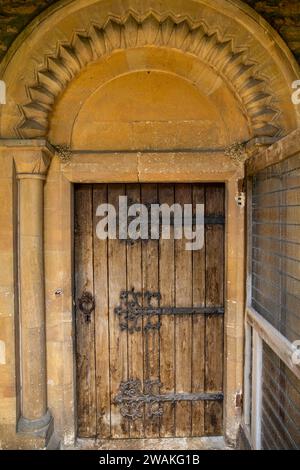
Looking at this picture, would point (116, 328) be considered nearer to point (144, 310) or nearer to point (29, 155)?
point (144, 310)

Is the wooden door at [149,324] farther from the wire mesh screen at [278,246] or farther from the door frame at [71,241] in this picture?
the wire mesh screen at [278,246]

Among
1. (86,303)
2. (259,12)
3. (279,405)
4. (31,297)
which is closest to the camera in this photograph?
(279,405)

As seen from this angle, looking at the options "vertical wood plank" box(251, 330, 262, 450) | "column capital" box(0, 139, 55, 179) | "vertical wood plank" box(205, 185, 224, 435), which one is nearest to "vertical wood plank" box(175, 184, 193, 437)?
"vertical wood plank" box(205, 185, 224, 435)

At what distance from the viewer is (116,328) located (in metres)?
2.27

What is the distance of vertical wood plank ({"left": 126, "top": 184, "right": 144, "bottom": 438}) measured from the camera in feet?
7.34

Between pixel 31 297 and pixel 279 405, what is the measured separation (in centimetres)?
146

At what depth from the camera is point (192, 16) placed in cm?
186

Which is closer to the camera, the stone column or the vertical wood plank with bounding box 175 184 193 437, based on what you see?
the stone column

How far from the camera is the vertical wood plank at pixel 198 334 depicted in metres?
2.25

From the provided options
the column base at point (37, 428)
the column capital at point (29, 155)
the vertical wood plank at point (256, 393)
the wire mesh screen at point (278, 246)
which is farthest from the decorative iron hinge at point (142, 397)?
the column capital at point (29, 155)

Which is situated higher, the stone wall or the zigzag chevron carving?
the stone wall

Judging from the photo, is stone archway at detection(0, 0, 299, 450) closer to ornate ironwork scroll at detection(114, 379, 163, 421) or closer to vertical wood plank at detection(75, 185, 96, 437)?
vertical wood plank at detection(75, 185, 96, 437)

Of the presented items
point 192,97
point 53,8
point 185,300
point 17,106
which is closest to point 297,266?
point 185,300

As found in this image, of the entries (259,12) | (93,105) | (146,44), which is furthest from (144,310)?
(259,12)
